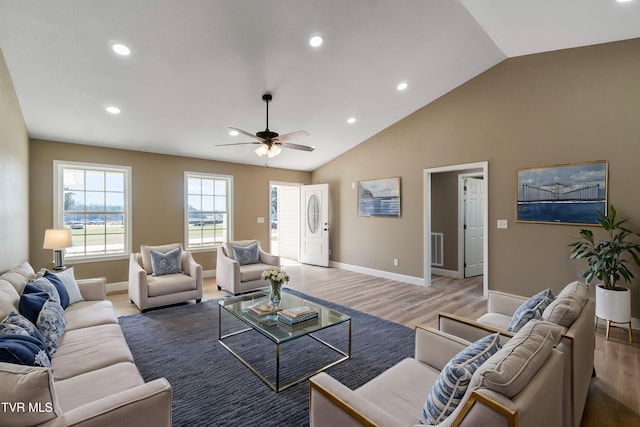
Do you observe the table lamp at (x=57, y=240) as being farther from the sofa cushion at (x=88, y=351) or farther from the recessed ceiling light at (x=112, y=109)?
the sofa cushion at (x=88, y=351)

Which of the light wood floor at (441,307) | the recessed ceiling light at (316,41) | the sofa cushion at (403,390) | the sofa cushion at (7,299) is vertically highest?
the recessed ceiling light at (316,41)

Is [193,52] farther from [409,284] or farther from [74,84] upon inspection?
[409,284]

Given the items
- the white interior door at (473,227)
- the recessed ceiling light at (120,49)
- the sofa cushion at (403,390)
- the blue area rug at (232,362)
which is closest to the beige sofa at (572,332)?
the sofa cushion at (403,390)

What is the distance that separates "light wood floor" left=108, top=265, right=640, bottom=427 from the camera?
2115mm

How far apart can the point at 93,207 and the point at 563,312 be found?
246 inches

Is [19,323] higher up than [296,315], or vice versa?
[19,323]

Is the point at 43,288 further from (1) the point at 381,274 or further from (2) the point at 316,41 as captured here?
(1) the point at 381,274

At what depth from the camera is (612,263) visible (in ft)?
10.6

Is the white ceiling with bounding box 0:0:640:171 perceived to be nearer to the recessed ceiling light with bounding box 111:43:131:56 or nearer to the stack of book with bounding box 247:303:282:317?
the recessed ceiling light with bounding box 111:43:131:56

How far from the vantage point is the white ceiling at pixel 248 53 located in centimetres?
269

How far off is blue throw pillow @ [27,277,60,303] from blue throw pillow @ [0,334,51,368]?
1.02 meters

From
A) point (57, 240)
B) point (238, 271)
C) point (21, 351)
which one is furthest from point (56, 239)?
point (21, 351)

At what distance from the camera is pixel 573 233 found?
151 inches

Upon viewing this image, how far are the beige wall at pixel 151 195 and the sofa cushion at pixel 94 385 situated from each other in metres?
3.90
